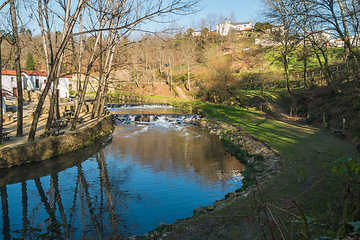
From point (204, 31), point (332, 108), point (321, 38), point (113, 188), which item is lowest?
point (113, 188)

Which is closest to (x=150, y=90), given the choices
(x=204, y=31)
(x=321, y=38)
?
(x=204, y=31)

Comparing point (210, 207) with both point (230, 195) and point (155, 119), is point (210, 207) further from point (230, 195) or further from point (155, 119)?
point (155, 119)

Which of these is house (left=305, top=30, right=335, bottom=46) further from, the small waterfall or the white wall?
the white wall

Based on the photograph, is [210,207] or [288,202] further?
[210,207]

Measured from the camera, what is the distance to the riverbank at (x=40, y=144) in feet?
42.2

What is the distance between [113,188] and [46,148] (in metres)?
6.20

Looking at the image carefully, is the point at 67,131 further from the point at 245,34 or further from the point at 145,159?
the point at 245,34

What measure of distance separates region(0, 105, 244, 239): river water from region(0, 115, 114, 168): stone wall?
0.51 metres

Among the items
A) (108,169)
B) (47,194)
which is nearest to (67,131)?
(108,169)

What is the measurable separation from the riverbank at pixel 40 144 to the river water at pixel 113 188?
544 millimetres

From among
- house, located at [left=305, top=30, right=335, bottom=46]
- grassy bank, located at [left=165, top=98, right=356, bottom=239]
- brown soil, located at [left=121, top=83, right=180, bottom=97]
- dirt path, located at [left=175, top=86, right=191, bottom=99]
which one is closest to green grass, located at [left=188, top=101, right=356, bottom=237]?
grassy bank, located at [left=165, top=98, right=356, bottom=239]

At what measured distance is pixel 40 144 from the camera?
14.1 m

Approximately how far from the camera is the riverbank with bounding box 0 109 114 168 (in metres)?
12.9

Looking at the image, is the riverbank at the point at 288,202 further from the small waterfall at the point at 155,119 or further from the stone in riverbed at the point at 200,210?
the small waterfall at the point at 155,119
